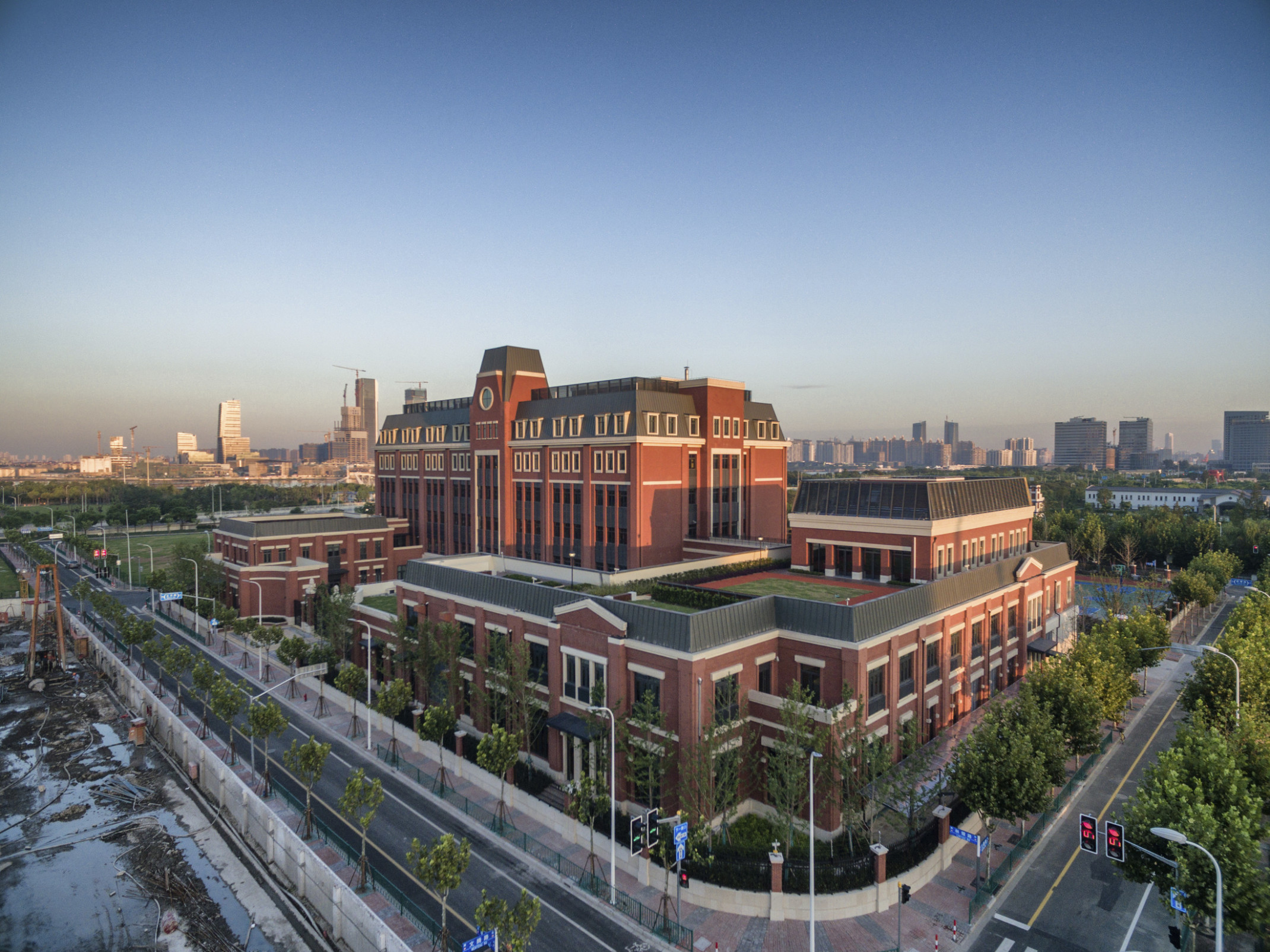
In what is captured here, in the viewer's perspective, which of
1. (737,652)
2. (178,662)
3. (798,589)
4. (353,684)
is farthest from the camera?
(178,662)

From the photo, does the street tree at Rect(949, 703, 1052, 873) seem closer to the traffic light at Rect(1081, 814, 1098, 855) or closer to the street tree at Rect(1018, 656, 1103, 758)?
the traffic light at Rect(1081, 814, 1098, 855)

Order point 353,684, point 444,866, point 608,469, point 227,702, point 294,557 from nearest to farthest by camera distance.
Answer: point 444,866, point 227,702, point 353,684, point 608,469, point 294,557

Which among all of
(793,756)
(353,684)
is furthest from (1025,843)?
(353,684)

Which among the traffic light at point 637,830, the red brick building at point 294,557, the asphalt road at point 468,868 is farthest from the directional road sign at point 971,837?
the red brick building at point 294,557

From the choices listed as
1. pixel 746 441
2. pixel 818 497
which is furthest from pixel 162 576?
pixel 818 497

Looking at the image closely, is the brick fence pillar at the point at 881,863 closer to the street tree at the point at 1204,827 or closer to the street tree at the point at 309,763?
the street tree at the point at 1204,827

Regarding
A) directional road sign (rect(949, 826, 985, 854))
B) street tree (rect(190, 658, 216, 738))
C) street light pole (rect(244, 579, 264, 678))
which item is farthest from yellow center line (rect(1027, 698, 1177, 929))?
street light pole (rect(244, 579, 264, 678))

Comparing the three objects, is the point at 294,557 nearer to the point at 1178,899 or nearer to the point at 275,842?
the point at 275,842
